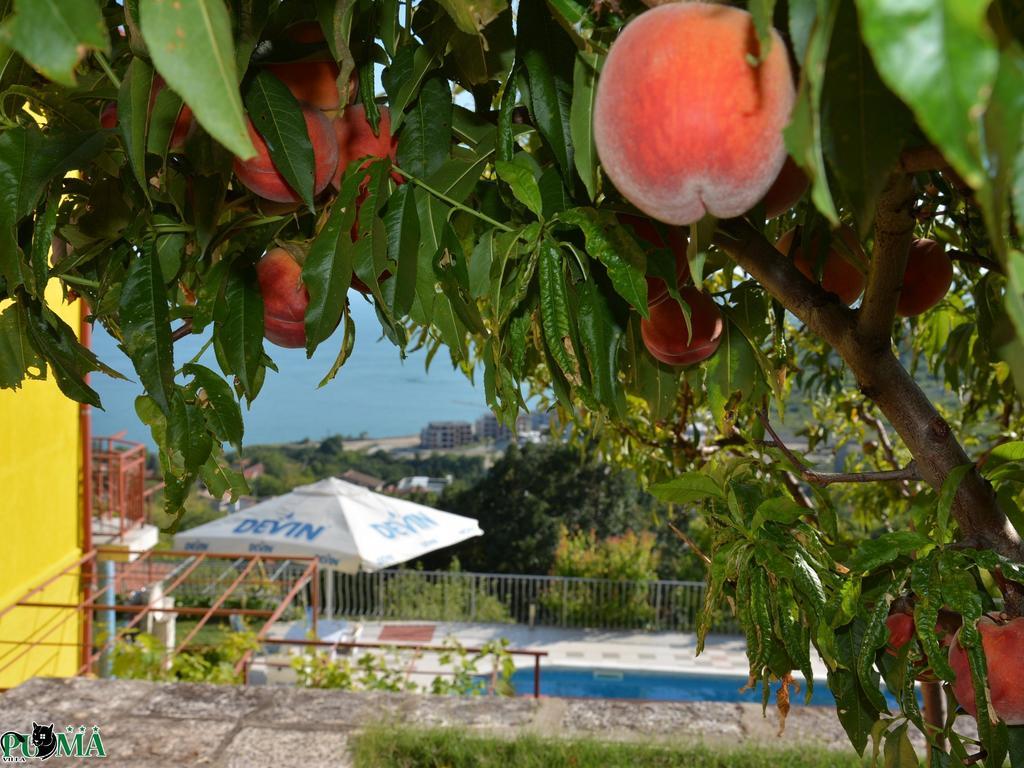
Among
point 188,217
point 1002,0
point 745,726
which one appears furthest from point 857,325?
point 745,726

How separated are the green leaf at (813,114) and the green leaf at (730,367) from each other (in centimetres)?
59

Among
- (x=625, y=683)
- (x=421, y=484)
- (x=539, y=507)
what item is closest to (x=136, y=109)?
(x=625, y=683)

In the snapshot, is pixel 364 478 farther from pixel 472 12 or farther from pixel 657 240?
pixel 472 12

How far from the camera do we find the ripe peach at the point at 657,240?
22.2 inches

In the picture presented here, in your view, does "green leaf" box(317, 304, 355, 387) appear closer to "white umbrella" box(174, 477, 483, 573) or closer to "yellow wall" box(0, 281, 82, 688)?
"yellow wall" box(0, 281, 82, 688)

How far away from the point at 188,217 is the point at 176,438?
0.15 meters

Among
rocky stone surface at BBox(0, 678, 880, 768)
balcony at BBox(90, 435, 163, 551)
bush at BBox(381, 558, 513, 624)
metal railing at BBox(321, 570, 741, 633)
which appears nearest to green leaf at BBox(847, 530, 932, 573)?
rocky stone surface at BBox(0, 678, 880, 768)

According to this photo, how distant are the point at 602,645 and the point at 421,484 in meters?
6.53

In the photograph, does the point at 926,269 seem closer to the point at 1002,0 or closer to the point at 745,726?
the point at 1002,0

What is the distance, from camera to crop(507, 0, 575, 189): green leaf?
19.0 inches

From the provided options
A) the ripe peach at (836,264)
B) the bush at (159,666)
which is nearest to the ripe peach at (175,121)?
the ripe peach at (836,264)

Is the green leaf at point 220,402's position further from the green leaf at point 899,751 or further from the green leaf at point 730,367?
the green leaf at point 899,751

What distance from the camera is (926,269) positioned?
719 millimetres

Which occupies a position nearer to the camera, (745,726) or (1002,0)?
(1002,0)
